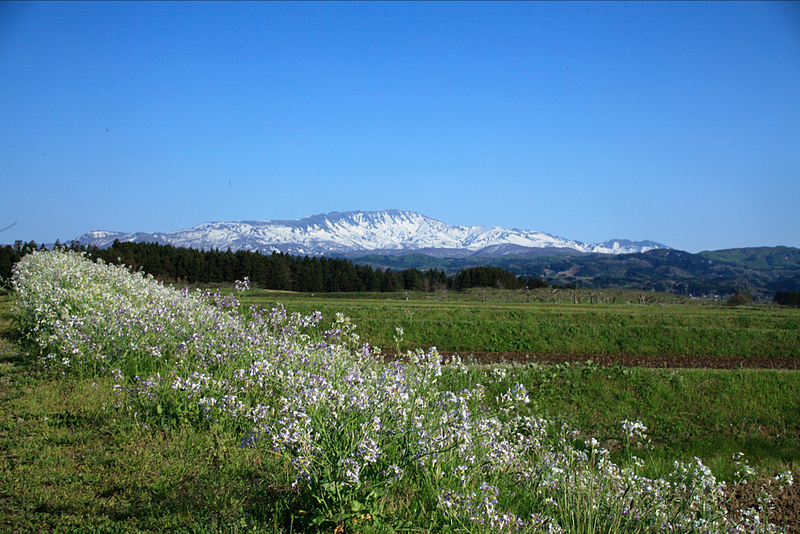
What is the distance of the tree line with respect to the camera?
56.4 meters

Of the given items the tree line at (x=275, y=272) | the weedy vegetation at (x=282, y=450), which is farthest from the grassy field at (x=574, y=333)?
the tree line at (x=275, y=272)

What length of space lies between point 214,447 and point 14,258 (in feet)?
189

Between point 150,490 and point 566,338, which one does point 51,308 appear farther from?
point 566,338

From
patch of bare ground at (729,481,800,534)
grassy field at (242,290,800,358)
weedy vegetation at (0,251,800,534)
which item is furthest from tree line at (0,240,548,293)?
patch of bare ground at (729,481,800,534)

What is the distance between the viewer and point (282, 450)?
4.95 metres

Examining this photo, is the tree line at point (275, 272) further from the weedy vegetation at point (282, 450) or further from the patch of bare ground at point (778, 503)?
the patch of bare ground at point (778, 503)

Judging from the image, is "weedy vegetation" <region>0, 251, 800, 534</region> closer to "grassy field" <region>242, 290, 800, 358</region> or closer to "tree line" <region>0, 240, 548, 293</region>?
"grassy field" <region>242, 290, 800, 358</region>

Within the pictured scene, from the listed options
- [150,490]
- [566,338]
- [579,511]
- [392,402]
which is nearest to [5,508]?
[150,490]

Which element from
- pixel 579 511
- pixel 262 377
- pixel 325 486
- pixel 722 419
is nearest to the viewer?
pixel 325 486

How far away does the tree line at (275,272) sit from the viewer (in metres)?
56.4

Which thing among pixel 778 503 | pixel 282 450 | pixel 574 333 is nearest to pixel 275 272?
pixel 574 333

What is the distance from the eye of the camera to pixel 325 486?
161 inches

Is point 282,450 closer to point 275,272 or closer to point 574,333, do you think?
point 574,333

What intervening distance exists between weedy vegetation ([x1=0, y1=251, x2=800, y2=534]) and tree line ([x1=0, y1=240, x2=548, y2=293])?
44298 mm
